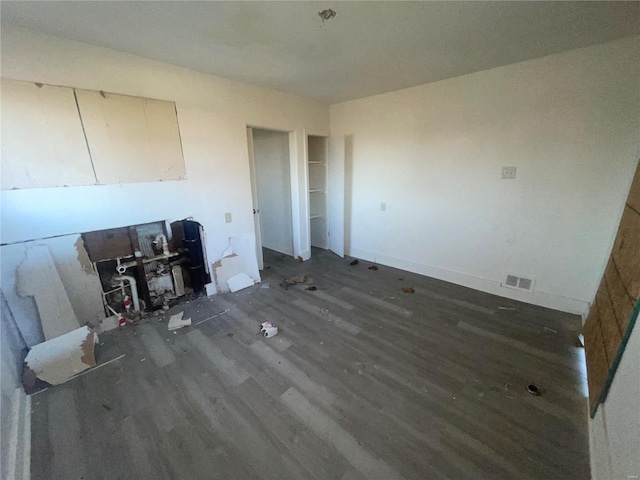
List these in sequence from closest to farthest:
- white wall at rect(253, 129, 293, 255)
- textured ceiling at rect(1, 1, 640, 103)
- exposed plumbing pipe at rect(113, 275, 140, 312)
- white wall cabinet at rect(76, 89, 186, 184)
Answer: textured ceiling at rect(1, 1, 640, 103) → white wall cabinet at rect(76, 89, 186, 184) → exposed plumbing pipe at rect(113, 275, 140, 312) → white wall at rect(253, 129, 293, 255)

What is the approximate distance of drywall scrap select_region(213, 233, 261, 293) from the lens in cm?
330

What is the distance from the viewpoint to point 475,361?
208 centimetres

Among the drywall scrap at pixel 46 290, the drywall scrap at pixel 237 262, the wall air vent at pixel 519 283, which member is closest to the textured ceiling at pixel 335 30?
the drywall scrap at pixel 46 290

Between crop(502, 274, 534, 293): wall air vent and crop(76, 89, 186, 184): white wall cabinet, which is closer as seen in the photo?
crop(76, 89, 186, 184): white wall cabinet

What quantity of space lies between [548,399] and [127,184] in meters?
3.87

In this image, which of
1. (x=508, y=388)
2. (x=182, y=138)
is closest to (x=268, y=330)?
(x=508, y=388)

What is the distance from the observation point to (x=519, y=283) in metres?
2.96

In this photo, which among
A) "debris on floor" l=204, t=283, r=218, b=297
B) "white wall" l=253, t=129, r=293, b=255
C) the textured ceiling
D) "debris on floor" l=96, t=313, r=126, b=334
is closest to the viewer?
the textured ceiling

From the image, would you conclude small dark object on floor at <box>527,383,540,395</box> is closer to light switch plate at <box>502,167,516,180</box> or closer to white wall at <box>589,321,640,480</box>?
white wall at <box>589,321,640,480</box>

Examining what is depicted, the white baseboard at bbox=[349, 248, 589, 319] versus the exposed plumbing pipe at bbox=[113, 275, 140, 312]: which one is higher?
the exposed plumbing pipe at bbox=[113, 275, 140, 312]

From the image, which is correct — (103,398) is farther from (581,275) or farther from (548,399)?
(581,275)

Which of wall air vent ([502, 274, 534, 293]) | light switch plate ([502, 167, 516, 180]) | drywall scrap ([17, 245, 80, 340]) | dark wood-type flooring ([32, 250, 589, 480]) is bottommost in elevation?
dark wood-type flooring ([32, 250, 589, 480])

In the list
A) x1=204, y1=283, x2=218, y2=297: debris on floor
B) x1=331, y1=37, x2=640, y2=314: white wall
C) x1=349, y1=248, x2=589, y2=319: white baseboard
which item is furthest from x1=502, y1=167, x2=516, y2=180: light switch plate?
x1=204, y1=283, x2=218, y2=297: debris on floor

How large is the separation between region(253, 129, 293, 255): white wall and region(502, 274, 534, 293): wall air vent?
10.3 ft
